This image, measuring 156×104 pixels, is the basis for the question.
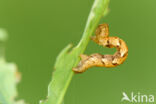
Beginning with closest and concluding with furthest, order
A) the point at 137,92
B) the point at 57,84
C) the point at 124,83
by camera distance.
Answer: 1. the point at 57,84
2. the point at 137,92
3. the point at 124,83

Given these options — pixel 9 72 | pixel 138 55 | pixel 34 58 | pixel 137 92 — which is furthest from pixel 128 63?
pixel 9 72

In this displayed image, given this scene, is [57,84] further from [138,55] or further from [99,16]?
[138,55]

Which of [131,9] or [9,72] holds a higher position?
[131,9]

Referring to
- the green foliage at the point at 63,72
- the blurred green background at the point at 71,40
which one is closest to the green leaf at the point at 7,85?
the green foliage at the point at 63,72

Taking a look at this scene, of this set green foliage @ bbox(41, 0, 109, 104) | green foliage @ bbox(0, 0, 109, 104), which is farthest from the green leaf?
green foliage @ bbox(41, 0, 109, 104)

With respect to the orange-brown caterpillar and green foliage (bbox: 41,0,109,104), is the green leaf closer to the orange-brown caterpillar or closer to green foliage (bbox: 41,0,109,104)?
green foliage (bbox: 41,0,109,104)
